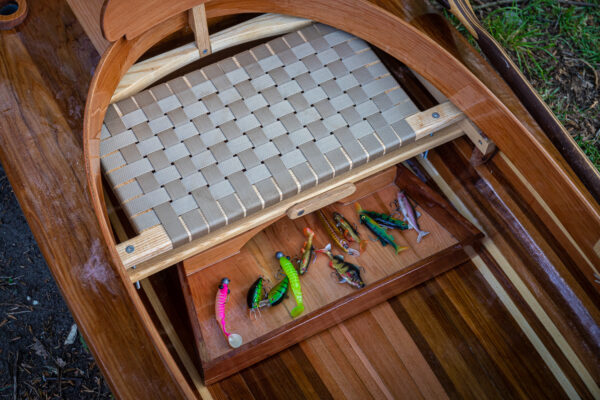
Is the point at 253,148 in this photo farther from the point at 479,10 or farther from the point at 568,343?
the point at 479,10

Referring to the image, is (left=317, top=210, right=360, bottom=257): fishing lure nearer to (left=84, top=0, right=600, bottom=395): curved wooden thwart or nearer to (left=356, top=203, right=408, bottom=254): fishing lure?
(left=356, top=203, right=408, bottom=254): fishing lure

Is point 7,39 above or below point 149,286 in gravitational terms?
above

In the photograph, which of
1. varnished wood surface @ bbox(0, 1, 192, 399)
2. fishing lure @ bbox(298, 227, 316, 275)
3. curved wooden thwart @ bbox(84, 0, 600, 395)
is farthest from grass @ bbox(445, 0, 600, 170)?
varnished wood surface @ bbox(0, 1, 192, 399)

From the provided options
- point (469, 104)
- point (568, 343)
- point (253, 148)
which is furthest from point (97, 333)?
point (568, 343)

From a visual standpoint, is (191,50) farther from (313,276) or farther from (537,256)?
(537,256)

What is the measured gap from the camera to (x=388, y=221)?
6.03 feet

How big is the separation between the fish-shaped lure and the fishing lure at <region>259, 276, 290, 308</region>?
0.41m

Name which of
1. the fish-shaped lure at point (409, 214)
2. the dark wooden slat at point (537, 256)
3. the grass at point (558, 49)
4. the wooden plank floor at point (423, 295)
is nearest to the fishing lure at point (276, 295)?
the wooden plank floor at point (423, 295)

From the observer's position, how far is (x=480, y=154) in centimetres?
173

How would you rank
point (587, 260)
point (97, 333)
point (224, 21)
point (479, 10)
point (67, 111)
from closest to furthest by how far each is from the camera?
1. point (97, 333)
2. point (587, 260)
3. point (67, 111)
4. point (224, 21)
5. point (479, 10)

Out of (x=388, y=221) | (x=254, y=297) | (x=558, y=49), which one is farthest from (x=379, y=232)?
(x=558, y=49)

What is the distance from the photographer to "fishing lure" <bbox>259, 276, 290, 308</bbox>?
5.61ft

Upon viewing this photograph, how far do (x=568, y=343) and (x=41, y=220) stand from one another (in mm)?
1398

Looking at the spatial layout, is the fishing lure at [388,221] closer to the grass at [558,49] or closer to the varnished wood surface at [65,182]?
the varnished wood surface at [65,182]
